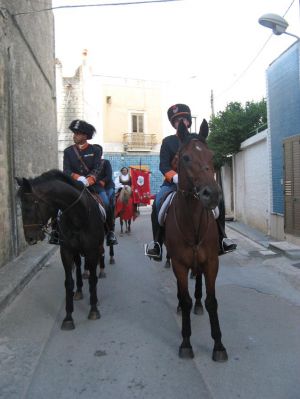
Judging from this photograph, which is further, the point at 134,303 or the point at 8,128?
the point at 8,128

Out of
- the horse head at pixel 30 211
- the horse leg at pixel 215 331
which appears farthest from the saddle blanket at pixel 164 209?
the horse head at pixel 30 211

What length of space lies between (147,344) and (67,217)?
1.93 metres

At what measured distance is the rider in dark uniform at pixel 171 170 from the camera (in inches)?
196

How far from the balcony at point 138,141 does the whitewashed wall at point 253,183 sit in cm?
1503

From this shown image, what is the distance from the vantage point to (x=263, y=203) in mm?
13391

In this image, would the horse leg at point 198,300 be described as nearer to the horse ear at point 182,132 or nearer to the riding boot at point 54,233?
the riding boot at point 54,233

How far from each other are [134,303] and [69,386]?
99.5 inches

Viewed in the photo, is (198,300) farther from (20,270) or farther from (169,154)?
(20,270)

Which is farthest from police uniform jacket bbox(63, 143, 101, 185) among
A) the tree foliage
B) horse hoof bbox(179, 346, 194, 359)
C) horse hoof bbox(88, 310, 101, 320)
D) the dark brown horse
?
the tree foliage

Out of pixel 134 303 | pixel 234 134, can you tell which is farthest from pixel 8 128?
pixel 234 134

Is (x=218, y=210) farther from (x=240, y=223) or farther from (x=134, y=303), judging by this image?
(x=240, y=223)

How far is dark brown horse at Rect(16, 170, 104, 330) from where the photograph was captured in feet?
16.2

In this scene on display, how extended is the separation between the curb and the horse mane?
6.68 ft

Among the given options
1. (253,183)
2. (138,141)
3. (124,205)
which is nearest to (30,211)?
(124,205)
